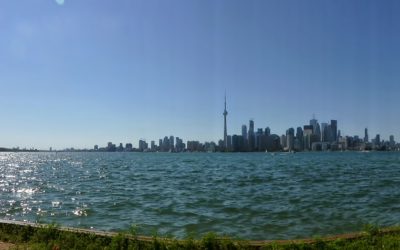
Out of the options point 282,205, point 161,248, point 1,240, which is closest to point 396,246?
point 161,248

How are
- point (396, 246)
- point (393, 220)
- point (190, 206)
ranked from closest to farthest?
point (396, 246), point (393, 220), point (190, 206)

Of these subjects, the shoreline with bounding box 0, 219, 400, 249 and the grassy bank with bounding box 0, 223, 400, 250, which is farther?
the shoreline with bounding box 0, 219, 400, 249

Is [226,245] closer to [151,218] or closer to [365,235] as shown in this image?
[365,235]

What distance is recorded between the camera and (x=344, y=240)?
11.7m

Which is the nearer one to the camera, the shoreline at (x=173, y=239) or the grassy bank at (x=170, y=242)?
the grassy bank at (x=170, y=242)

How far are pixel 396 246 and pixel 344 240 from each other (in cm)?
126

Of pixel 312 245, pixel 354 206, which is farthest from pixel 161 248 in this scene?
pixel 354 206

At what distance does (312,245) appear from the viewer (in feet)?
36.7

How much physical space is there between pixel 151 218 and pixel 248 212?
Answer: 4622mm

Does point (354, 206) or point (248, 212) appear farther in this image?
point (354, 206)

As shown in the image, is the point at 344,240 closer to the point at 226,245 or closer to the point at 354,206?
the point at 226,245

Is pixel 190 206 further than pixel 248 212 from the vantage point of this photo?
Yes

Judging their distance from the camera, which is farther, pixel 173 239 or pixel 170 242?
pixel 173 239

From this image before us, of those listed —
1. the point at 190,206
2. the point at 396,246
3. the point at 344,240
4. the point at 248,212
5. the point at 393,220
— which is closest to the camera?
the point at 396,246
